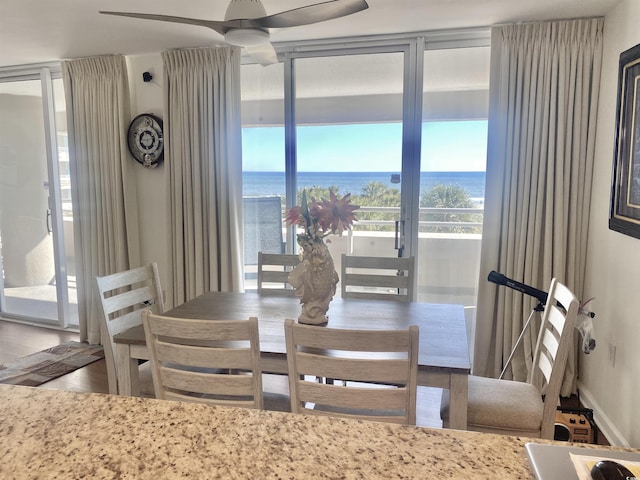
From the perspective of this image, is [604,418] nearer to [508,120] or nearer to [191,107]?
[508,120]

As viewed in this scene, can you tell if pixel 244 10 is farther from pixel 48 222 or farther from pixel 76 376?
pixel 48 222

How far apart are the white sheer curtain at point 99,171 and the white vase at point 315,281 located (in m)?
2.50

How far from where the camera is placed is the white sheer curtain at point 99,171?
3.97m

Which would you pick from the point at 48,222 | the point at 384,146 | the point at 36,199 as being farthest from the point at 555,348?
the point at 36,199

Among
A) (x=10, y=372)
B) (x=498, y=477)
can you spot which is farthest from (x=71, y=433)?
(x=10, y=372)

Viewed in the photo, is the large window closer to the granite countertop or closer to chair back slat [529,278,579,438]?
chair back slat [529,278,579,438]

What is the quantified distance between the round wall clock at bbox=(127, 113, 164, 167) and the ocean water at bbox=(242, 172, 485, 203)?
843mm

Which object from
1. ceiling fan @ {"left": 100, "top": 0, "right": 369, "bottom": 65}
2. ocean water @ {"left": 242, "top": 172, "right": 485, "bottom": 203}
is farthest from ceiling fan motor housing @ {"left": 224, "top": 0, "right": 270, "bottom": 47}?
ocean water @ {"left": 242, "top": 172, "right": 485, "bottom": 203}

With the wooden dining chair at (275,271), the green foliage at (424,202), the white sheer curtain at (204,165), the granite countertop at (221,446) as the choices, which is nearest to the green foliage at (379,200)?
the green foliage at (424,202)

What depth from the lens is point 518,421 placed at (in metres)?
1.92

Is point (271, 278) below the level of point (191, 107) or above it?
below

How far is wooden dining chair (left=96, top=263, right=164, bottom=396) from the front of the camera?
228cm

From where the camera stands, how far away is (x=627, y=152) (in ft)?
7.91

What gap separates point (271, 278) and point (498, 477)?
7.76 ft
